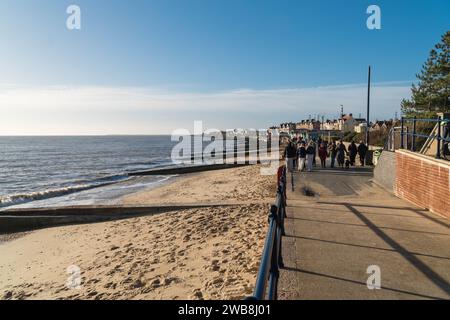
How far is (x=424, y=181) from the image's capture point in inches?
327

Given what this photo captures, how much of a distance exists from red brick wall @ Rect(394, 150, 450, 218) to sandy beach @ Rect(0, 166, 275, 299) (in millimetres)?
3707

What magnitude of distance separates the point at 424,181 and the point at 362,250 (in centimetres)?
398

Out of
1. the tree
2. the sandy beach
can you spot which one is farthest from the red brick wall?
the tree

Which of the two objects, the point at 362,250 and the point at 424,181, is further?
the point at 424,181

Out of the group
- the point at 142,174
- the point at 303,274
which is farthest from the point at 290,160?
the point at 142,174

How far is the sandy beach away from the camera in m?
5.98

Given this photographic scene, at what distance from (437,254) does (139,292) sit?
4.63 meters

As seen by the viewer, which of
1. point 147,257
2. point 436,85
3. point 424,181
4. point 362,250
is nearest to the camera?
point 362,250

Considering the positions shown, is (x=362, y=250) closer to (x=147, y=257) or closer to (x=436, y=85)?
(x=147, y=257)

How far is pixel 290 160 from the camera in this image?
18.4 metres

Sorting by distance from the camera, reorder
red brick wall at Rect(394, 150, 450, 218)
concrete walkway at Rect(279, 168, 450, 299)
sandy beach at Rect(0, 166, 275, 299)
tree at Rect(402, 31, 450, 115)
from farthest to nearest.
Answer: tree at Rect(402, 31, 450, 115), red brick wall at Rect(394, 150, 450, 218), sandy beach at Rect(0, 166, 275, 299), concrete walkway at Rect(279, 168, 450, 299)

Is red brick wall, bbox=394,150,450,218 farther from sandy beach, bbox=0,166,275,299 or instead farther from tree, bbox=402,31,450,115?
tree, bbox=402,31,450,115

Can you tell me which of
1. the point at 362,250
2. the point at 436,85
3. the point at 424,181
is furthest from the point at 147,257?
the point at 436,85
